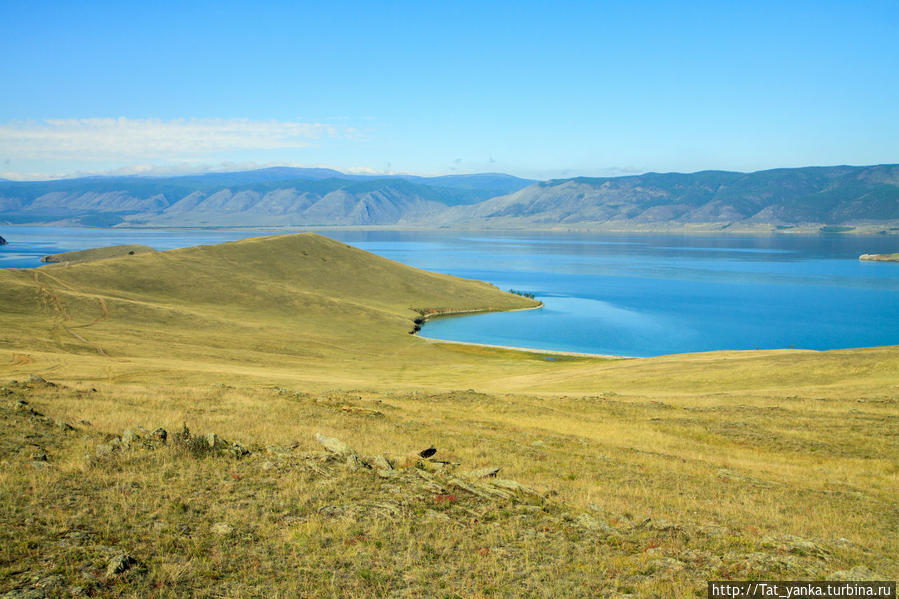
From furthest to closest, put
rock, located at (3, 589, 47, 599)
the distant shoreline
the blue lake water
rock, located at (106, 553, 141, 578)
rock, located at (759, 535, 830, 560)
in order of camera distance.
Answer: the blue lake water, the distant shoreline, rock, located at (759, 535, 830, 560), rock, located at (106, 553, 141, 578), rock, located at (3, 589, 47, 599)

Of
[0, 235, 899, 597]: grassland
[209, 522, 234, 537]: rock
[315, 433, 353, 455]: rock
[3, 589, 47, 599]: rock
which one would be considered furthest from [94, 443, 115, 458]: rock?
[3, 589, 47, 599]: rock

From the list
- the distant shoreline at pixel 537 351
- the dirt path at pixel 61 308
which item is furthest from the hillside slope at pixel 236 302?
the distant shoreline at pixel 537 351

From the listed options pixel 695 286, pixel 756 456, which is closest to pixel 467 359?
pixel 756 456

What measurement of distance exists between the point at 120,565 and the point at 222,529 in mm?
1936

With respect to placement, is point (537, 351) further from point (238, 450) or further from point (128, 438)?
point (128, 438)

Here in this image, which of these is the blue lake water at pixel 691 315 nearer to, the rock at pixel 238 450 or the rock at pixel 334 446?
the rock at pixel 334 446

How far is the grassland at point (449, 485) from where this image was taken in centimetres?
953

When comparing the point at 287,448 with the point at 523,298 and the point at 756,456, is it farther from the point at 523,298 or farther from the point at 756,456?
the point at 523,298

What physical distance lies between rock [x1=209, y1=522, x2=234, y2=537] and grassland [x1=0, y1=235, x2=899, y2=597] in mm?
31

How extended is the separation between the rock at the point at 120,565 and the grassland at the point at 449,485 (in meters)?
0.08

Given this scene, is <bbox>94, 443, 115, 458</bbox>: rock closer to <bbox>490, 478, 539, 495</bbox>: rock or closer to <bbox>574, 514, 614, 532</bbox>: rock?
<bbox>490, 478, 539, 495</bbox>: rock

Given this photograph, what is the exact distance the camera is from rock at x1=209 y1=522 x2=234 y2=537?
1052cm

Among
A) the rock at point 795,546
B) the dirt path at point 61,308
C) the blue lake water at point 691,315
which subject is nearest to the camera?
the rock at point 795,546

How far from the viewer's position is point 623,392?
37.4 m
